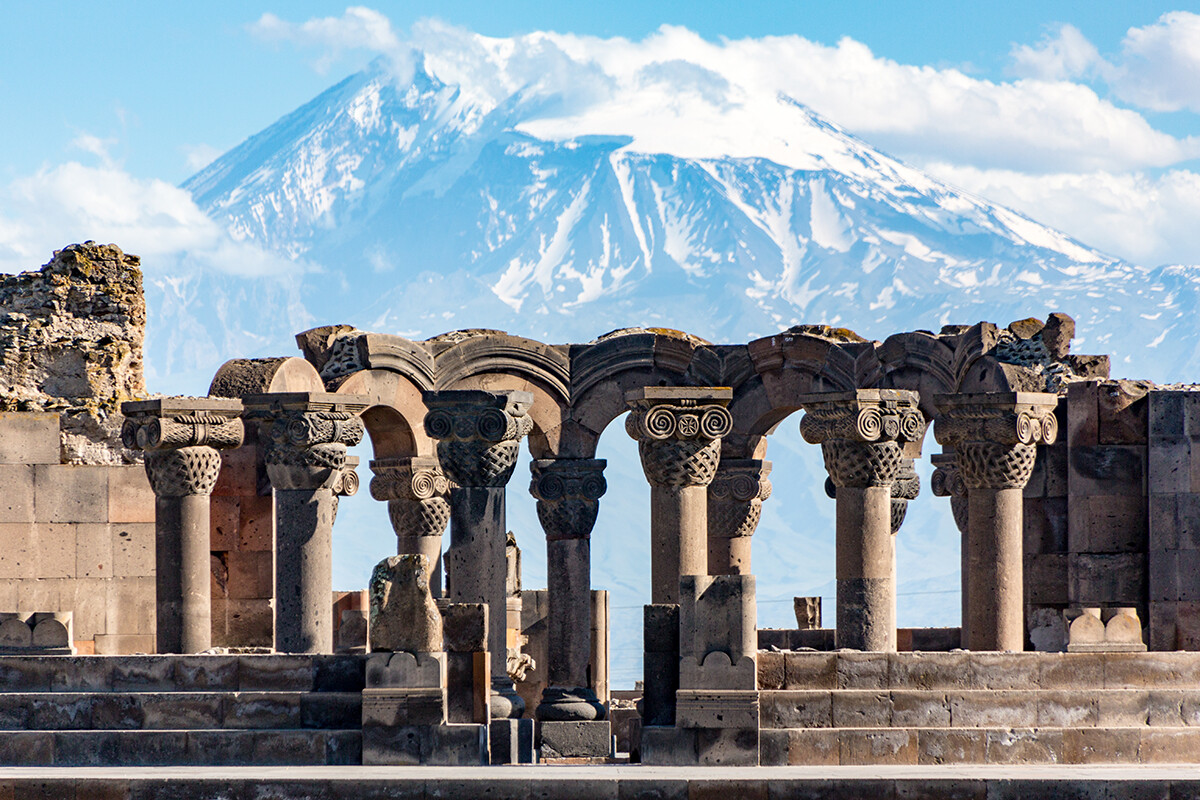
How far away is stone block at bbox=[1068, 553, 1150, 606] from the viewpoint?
69.3 ft

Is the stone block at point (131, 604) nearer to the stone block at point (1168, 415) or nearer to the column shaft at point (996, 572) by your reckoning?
the column shaft at point (996, 572)

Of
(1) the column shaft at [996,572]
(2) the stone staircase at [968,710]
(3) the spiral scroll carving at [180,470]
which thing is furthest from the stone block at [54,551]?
(1) the column shaft at [996,572]

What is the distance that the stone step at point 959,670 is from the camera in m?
15.8

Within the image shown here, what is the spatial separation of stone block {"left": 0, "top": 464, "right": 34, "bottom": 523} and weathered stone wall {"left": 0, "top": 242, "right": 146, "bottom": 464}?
2.74 feet

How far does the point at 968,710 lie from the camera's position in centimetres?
1580

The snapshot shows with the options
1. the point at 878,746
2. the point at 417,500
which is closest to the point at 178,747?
the point at 878,746

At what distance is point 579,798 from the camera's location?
13781 mm

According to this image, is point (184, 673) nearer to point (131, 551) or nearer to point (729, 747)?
point (729, 747)

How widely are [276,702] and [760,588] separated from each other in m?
154

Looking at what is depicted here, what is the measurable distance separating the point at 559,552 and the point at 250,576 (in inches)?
148

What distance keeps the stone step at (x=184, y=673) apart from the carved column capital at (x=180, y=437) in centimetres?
287

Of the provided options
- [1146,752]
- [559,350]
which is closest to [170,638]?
[559,350]

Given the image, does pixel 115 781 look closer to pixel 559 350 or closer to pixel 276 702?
pixel 276 702

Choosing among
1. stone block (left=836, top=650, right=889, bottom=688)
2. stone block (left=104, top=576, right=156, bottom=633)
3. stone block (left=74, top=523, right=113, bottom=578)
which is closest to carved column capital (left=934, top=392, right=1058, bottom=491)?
stone block (left=836, top=650, right=889, bottom=688)
